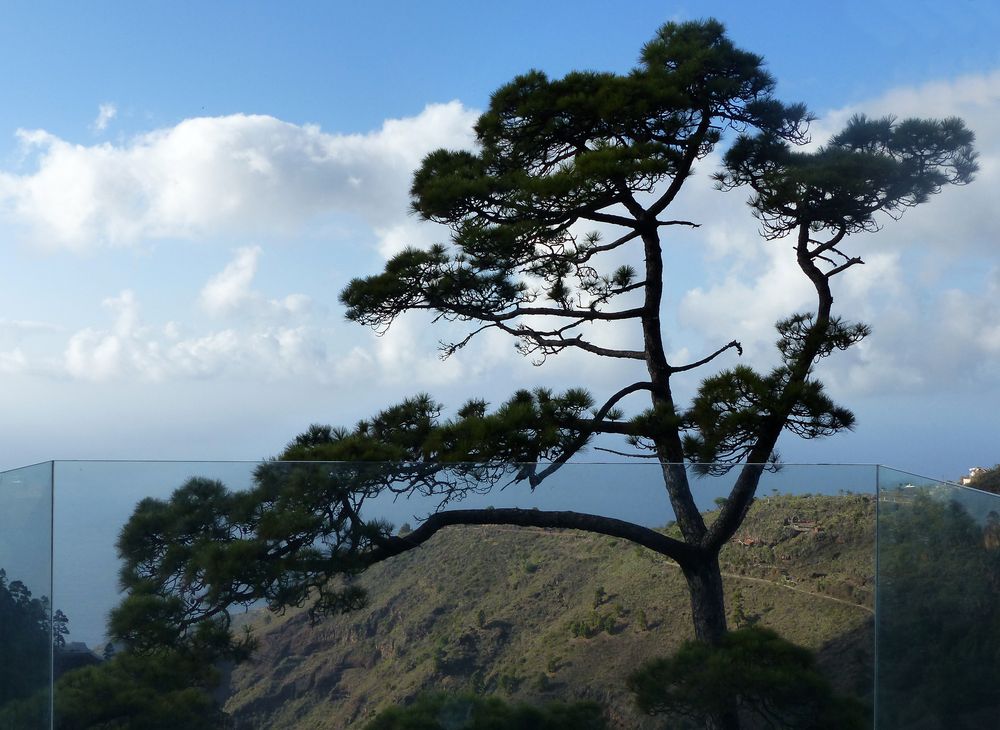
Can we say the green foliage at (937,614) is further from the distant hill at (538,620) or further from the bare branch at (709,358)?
the bare branch at (709,358)

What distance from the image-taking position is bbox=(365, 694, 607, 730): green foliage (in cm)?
357

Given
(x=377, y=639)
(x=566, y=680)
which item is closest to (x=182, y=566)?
(x=377, y=639)

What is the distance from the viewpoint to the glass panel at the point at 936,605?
3291 millimetres

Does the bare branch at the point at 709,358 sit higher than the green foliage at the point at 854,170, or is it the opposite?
the green foliage at the point at 854,170

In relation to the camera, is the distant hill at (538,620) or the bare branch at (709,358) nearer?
the distant hill at (538,620)

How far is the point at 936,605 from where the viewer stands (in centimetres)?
339

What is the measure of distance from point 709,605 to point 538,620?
66 cm

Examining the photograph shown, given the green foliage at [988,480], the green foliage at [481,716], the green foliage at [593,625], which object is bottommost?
the green foliage at [481,716]

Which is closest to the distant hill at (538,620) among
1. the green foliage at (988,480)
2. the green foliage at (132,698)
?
the green foliage at (132,698)

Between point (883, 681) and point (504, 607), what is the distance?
4.60ft

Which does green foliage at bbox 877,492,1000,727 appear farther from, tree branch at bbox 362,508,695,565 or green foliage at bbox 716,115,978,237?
green foliage at bbox 716,115,978,237

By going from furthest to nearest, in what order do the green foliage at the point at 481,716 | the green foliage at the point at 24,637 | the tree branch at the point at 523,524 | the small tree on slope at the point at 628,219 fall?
the small tree on slope at the point at 628,219 → the tree branch at the point at 523,524 → the green foliage at the point at 481,716 → the green foliage at the point at 24,637

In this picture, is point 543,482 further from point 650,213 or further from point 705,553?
point 650,213

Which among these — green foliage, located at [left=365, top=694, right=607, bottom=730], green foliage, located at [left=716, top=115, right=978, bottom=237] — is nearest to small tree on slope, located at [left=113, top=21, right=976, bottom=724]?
green foliage, located at [left=716, top=115, right=978, bottom=237]
